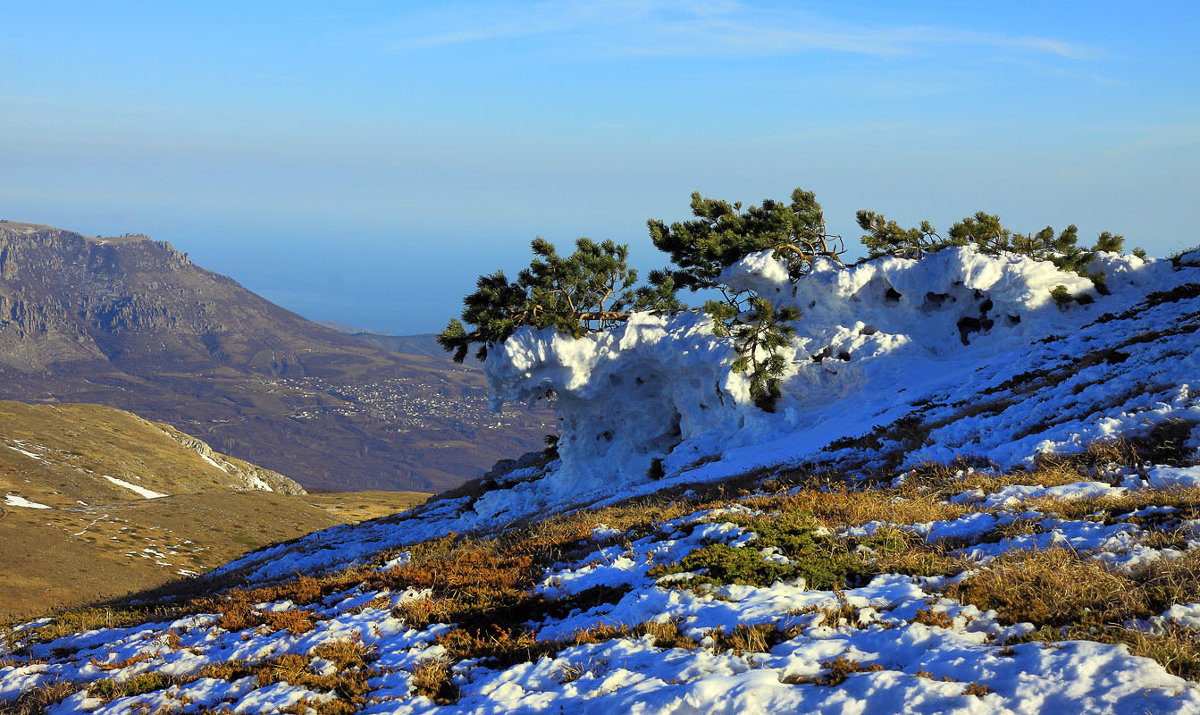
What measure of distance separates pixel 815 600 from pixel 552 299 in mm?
28734

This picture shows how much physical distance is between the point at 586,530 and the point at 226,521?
270ft

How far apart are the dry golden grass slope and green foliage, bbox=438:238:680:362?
20.5m

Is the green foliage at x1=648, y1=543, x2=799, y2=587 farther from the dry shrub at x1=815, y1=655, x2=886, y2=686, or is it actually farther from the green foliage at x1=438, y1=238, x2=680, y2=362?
the green foliage at x1=438, y1=238, x2=680, y2=362

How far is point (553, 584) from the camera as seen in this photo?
1257 cm

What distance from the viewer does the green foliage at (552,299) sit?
37.6 m

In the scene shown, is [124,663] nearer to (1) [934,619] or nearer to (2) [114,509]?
(1) [934,619]

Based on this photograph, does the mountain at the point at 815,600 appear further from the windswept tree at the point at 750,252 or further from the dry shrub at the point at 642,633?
the windswept tree at the point at 750,252

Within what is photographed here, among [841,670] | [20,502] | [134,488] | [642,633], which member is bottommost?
[134,488]

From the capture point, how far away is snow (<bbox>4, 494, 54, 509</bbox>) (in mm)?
75938

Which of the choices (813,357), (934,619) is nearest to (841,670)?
(934,619)

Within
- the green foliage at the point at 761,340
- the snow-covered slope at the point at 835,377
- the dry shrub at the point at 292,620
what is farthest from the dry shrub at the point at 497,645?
the green foliage at the point at 761,340

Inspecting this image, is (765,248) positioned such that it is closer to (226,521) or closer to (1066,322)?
(1066,322)

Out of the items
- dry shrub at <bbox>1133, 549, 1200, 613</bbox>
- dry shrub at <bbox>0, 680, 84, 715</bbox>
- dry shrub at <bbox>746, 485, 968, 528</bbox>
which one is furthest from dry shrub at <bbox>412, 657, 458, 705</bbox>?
dry shrub at <bbox>1133, 549, 1200, 613</bbox>

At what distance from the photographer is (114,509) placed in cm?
8062
